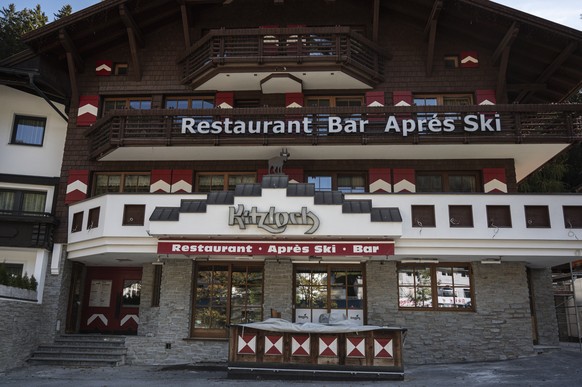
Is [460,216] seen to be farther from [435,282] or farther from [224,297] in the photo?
[224,297]

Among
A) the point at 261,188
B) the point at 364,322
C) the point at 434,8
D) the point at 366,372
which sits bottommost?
the point at 366,372

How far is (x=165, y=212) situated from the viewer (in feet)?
47.3

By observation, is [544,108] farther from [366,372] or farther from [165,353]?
[165,353]

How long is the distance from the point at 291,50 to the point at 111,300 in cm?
1014

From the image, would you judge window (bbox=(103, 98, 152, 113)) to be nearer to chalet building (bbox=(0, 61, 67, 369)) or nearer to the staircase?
chalet building (bbox=(0, 61, 67, 369))

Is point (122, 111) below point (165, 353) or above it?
above

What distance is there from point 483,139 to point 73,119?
1290 cm

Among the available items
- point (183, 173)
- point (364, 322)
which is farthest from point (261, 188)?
point (364, 322)

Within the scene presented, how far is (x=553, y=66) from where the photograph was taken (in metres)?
16.6

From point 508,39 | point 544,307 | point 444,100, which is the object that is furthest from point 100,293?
point 508,39

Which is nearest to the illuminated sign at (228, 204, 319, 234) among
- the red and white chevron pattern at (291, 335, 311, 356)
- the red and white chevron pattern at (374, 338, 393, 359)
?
the red and white chevron pattern at (291, 335, 311, 356)

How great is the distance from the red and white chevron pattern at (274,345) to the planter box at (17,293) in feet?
23.6

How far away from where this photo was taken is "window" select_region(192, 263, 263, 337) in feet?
51.1

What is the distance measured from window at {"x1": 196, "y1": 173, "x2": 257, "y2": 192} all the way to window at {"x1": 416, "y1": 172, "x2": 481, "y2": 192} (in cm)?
519
